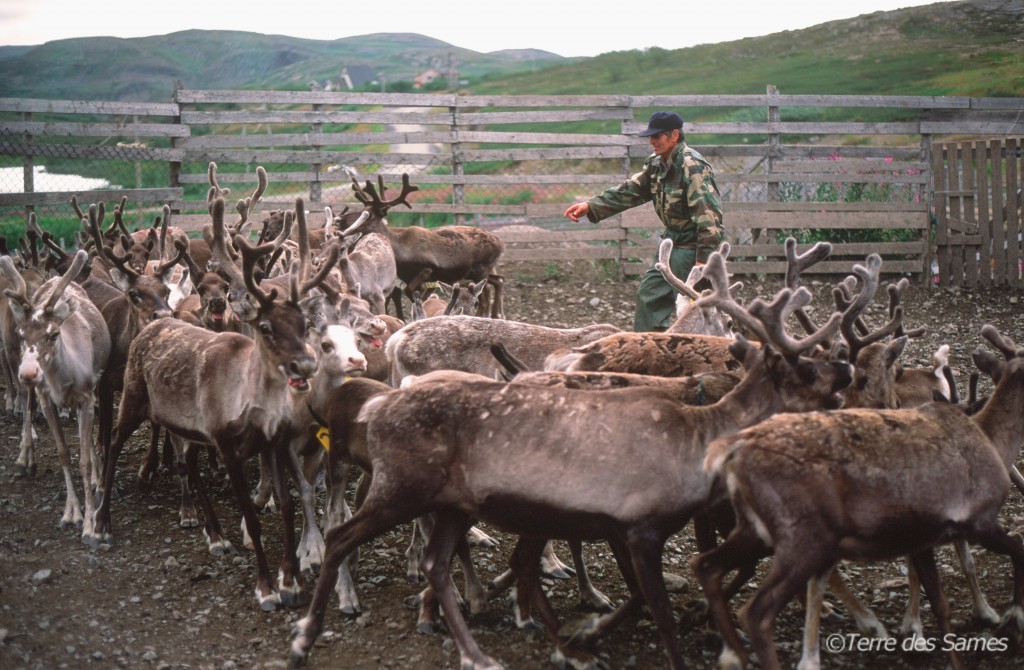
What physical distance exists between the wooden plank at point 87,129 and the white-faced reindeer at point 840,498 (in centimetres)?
1246

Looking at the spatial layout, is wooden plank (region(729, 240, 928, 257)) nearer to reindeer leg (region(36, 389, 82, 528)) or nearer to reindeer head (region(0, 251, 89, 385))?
reindeer head (region(0, 251, 89, 385))

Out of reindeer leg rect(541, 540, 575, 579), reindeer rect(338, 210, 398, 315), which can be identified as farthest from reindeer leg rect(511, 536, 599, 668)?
reindeer rect(338, 210, 398, 315)

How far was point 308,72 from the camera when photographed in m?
40.5

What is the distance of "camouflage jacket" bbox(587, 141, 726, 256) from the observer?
798cm

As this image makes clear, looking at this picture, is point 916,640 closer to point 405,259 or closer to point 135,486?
point 135,486

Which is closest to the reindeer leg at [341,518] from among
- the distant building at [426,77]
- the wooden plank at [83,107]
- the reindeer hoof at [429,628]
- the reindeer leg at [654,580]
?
the reindeer hoof at [429,628]

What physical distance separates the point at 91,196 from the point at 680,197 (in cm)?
903

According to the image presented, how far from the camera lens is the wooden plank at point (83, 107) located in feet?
46.5

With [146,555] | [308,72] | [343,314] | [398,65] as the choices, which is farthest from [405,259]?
[398,65]

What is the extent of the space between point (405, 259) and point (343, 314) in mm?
5489

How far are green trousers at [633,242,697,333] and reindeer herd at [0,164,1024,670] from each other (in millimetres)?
855

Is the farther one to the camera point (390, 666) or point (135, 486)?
point (135, 486)

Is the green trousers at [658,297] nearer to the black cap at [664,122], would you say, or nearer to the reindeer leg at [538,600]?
the black cap at [664,122]

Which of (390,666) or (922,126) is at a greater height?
(922,126)
